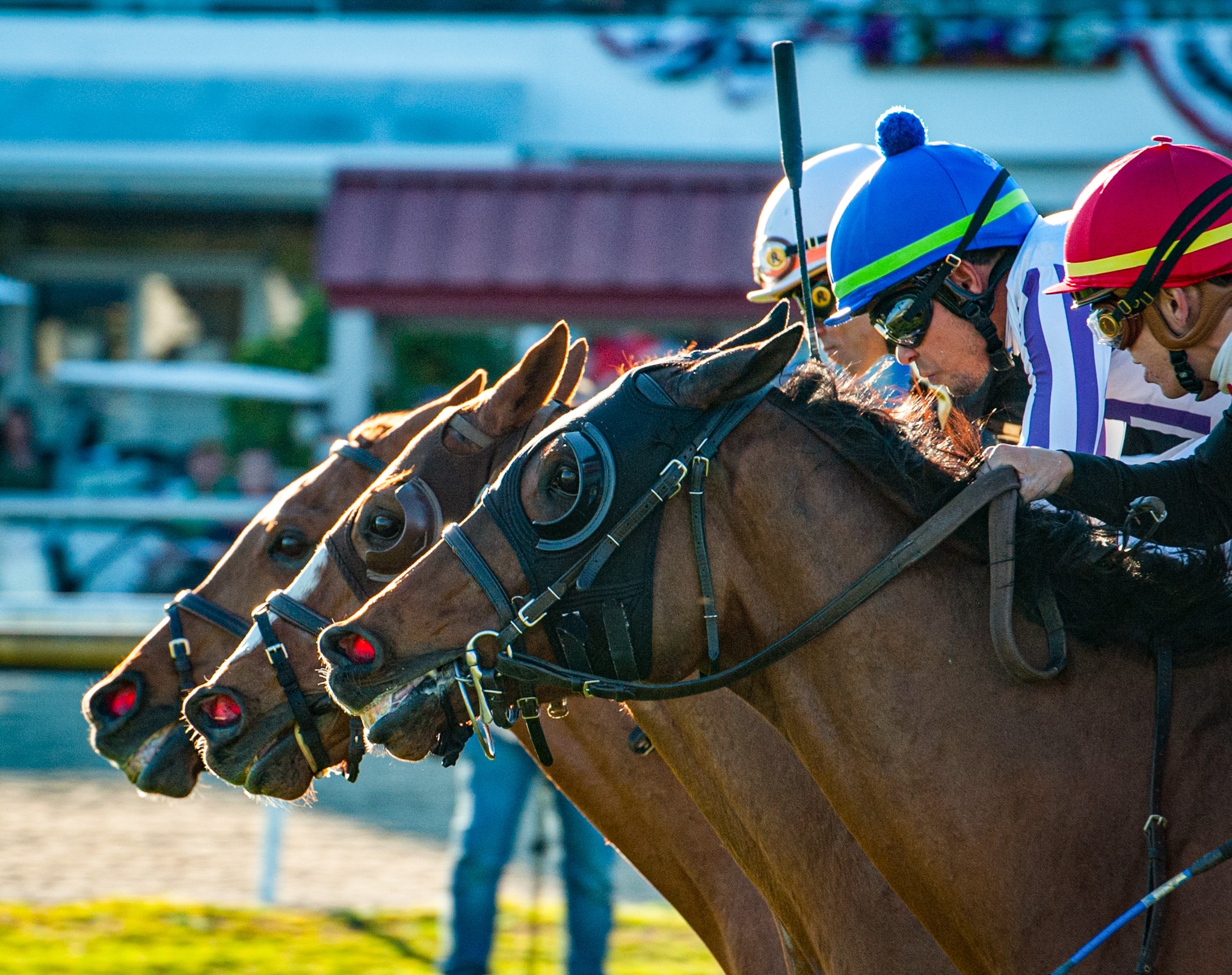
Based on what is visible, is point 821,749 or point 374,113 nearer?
point 821,749

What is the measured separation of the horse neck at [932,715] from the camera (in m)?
2.37

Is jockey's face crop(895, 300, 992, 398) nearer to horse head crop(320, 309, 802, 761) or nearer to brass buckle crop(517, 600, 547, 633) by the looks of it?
horse head crop(320, 309, 802, 761)

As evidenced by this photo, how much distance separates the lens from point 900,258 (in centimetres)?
324

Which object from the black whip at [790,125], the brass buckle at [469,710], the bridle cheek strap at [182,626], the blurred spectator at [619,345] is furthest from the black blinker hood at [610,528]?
the blurred spectator at [619,345]

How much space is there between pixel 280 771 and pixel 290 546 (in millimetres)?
810

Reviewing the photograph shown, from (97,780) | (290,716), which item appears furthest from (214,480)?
(290,716)

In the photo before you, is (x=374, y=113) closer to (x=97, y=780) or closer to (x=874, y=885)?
(x=97, y=780)

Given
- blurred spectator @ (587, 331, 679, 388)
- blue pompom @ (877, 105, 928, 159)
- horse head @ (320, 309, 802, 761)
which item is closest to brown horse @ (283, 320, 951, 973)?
horse head @ (320, 309, 802, 761)

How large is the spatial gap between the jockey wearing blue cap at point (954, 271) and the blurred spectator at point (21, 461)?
11364 millimetres

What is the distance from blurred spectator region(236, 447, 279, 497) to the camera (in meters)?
10.9

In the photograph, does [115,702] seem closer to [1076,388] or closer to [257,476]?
[1076,388]

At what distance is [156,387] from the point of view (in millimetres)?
13938

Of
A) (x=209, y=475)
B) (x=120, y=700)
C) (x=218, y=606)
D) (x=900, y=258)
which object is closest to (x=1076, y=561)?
(x=900, y=258)

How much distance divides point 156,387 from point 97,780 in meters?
5.71
